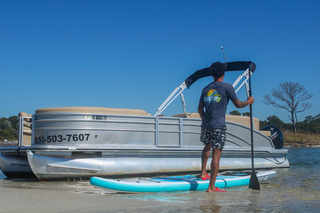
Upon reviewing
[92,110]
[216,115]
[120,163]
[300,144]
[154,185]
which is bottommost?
[154,185]

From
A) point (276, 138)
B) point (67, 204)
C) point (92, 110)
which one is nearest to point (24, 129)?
point (92, 110)

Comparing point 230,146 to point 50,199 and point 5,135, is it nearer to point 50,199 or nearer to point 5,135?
point 50,199

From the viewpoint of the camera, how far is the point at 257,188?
5.67 m

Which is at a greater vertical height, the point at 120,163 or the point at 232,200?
the point at 120,163

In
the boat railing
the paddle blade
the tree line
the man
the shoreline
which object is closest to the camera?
the man

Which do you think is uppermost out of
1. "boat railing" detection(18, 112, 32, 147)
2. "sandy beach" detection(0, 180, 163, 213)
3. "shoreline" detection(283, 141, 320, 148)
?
"boat railing" detection(18, 112, 32, 147)

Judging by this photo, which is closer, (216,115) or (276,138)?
(216,115)

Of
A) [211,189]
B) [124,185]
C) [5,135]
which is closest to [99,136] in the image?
[124,185]

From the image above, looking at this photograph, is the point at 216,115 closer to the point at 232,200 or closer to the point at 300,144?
the point at 232,200

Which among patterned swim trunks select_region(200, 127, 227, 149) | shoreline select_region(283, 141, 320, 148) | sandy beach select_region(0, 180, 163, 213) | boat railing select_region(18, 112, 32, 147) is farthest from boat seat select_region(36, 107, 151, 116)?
shoreline select_region(283, 141, 320, 148)

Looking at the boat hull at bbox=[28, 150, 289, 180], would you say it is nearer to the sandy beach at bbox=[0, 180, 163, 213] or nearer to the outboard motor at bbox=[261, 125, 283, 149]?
the outboard motor at bbox=[261, 125, 283, 149]

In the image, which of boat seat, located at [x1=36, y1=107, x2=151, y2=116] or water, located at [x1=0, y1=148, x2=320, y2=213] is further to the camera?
boat seat, located at [x1=36, y1=107, x2=151, y2=116]

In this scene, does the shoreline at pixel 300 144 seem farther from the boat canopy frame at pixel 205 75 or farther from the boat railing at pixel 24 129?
the boat railing at pixel 24 129

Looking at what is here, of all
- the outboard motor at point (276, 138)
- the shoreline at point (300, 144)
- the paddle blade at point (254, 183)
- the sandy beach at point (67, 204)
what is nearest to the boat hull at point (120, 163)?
the outboard motor at point (276, 138)
